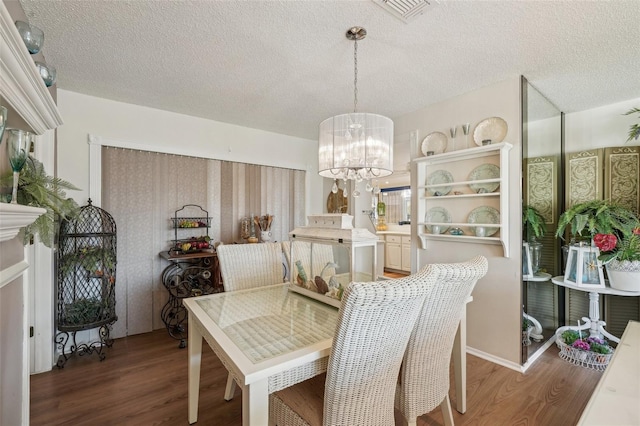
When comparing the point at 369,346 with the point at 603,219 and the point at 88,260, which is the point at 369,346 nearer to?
the point at 88,260

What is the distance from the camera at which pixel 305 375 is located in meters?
1.20

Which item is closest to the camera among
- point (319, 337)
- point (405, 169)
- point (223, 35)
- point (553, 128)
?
point (319, 337)

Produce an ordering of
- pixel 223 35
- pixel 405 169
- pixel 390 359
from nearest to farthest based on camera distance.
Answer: pixel 390 359 < pixel 223 35 < pixel 405 169

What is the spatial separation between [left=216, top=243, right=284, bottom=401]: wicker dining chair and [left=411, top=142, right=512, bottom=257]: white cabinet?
62.9 inches

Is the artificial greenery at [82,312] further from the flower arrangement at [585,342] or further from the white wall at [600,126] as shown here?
the white wall at [600,126]

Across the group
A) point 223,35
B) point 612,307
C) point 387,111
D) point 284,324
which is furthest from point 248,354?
point 612,307

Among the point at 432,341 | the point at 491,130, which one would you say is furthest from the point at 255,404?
the point at 491,130

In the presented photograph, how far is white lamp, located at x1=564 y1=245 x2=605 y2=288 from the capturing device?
2529 millimetres

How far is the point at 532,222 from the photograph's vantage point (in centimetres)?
252

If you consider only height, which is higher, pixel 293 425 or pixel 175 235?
pixel 175 235

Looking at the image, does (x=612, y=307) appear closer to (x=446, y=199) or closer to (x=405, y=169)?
(x=446, y=199)

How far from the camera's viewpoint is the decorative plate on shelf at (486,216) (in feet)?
8.43

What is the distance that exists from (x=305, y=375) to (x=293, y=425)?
237 millimetres

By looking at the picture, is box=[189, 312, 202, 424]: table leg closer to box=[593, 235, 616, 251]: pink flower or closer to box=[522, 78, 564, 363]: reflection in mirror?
box=[522, 78, 564, 363]: reflection in mirror
